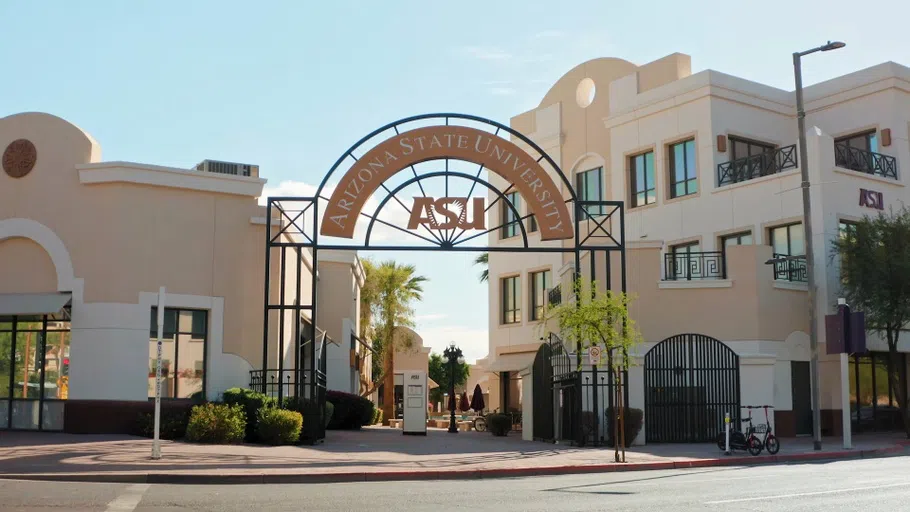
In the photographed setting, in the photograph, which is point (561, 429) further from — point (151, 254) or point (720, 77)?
point (720, 77)

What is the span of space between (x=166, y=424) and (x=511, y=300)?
72.0ft

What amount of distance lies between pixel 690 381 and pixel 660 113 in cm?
1343

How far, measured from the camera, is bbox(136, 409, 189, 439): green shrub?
23375 millimetres

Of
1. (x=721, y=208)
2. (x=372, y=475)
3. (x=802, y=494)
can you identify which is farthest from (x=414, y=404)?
(x=802, y=494)

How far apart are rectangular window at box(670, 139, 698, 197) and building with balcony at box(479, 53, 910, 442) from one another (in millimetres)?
52

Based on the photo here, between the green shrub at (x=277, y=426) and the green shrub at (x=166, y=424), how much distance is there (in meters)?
1.87

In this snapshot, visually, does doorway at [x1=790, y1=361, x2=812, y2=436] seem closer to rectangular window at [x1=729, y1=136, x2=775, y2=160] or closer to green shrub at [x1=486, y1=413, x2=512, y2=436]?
rectangular window at [x1=729, y1=136, x2=775, y2=160]

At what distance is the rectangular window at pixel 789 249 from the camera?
101 feet

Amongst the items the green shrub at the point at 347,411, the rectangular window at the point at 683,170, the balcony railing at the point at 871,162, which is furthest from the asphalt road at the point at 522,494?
the rectangular window at the point at 683,170

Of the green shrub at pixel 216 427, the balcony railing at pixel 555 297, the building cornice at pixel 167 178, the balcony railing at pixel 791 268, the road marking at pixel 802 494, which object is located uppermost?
the building cornice at pixel 167 178

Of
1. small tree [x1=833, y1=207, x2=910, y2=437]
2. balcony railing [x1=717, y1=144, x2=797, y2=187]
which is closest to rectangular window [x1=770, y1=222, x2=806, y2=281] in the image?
small tree [x1=833, y1=207, x2=910, y2=437]

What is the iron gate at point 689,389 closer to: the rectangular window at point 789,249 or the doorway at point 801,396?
the doorway at point 801,396

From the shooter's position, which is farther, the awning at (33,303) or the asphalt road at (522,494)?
the awning at (33,303)

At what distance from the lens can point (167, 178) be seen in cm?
2492
